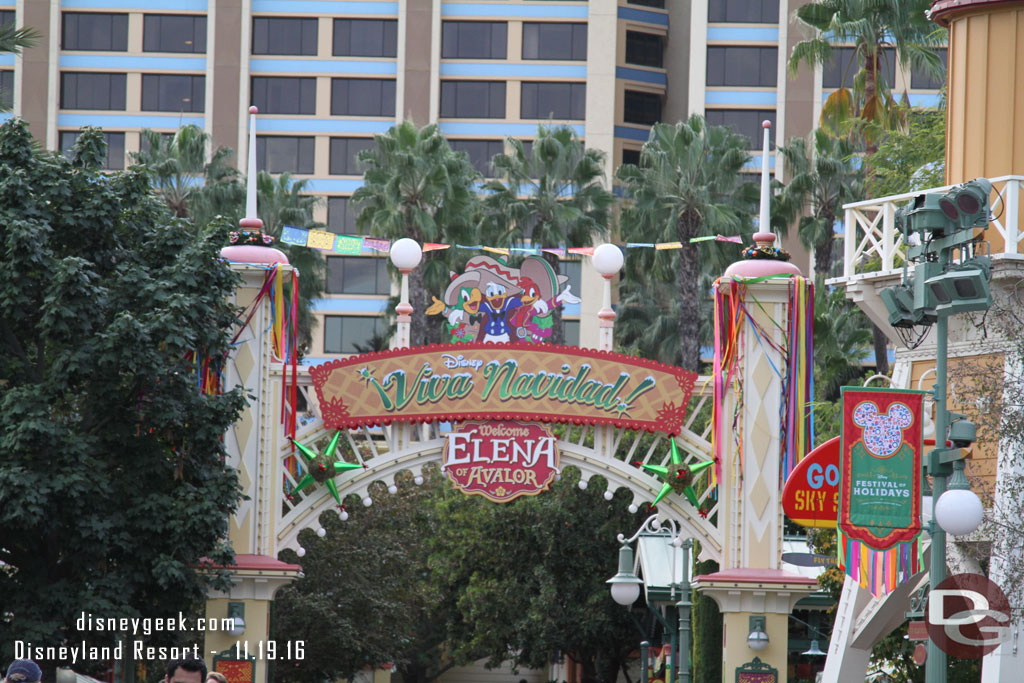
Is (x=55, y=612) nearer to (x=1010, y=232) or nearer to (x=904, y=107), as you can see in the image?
(x=1010, y=232)

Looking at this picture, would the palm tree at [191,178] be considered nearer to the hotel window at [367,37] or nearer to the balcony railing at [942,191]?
the hotel window at [367,37]

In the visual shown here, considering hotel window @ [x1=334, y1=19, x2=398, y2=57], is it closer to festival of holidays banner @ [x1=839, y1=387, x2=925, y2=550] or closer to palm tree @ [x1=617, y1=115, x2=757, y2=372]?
palm tree @ [x1=617, y1=115, x2=757, y2=372]

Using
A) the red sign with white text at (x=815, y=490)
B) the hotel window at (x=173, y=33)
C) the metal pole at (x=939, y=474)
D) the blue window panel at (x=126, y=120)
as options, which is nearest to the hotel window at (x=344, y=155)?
the blue window panel at (x=126, y=120)

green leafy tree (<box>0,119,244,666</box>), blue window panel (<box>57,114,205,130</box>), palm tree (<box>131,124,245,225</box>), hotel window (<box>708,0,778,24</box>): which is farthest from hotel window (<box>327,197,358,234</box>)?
green leafy tree (<box>0,119,244,666</box>)

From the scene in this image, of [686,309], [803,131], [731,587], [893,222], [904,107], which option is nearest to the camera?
[893,222]

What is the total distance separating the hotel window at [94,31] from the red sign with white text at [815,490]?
57529mm

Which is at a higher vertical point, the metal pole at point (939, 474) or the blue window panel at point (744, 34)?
the blue window panel at point (744, 34)

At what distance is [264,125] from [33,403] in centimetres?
5398

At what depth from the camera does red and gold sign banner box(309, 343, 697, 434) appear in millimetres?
24422

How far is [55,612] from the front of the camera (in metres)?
21.2

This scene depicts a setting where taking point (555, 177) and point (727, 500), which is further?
point (555, 177)

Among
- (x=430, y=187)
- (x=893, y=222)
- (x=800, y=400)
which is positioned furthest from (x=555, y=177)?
(x=893, y=222)

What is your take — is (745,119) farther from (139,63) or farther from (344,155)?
(139,63)

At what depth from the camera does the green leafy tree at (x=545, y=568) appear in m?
39.1
